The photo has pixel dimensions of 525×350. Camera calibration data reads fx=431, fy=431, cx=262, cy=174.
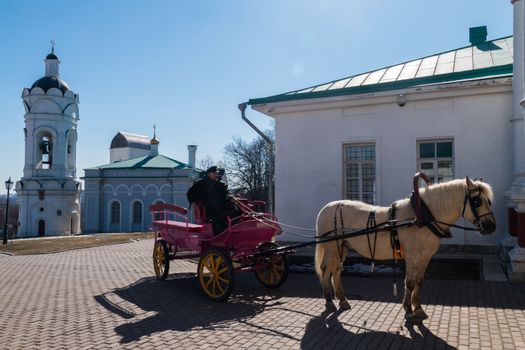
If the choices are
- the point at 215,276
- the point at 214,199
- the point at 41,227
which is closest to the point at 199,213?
Result: the point at 214,199

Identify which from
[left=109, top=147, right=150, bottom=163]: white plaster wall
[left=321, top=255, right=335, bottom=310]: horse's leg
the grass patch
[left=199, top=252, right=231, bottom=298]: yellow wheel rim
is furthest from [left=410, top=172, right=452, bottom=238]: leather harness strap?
[left=109, top=147, right=150, bottom=163]: white plaster wall

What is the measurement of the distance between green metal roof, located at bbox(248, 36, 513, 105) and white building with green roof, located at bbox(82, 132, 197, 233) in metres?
28.2

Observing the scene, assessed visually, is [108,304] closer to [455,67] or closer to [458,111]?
[458,111]

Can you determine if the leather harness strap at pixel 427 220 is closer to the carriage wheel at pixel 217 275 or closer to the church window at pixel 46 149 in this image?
the carriage wheel at pixel 217 275

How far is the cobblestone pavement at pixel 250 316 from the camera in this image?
16.2 feet

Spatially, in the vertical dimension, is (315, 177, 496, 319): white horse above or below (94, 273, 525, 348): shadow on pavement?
above

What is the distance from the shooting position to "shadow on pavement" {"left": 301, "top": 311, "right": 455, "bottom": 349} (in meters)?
4.72

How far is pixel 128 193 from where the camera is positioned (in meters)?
40.3

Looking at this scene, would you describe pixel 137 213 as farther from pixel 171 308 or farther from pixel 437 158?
pixel 171 308

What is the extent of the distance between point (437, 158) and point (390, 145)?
1236 mm

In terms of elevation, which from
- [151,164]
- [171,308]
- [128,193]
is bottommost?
[171,308]

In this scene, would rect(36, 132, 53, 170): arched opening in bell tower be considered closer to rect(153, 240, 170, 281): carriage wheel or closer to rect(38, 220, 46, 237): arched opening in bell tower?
rect(38, 220, 46, 237): arched opening in bell tower

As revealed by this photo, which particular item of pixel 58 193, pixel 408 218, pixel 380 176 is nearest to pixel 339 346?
pixel 408 218

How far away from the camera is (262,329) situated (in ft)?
17.8
